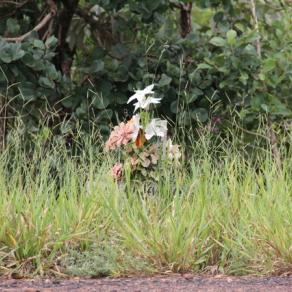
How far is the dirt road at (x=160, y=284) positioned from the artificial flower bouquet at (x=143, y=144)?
133 cm

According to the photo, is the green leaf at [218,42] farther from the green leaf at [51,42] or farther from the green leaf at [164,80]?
the green leaf at [51,42]

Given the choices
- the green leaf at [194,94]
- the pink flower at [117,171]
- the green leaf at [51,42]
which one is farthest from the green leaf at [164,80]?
the pink flower at [117,171]

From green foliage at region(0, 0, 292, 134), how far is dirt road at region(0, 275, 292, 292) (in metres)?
2.52

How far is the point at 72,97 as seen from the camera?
26.4 ft

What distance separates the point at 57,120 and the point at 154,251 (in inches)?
122

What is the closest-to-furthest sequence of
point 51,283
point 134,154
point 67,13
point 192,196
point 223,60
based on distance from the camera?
1. point 51,283
2. point 192,196
3. point 134,154
4. point 223,60
5. point 67,13

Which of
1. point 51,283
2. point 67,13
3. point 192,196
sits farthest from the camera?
point 67,13

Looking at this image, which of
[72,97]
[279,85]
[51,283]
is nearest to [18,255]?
[51,283]

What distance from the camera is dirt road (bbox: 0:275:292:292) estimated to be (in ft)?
15.5

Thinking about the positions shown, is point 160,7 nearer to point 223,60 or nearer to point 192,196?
point 223,60

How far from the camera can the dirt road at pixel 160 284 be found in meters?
4.73

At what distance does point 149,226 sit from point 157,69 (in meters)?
2.91

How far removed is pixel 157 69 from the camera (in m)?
8.21

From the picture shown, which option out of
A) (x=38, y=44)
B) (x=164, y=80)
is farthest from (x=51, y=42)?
(x=164, y=80)
